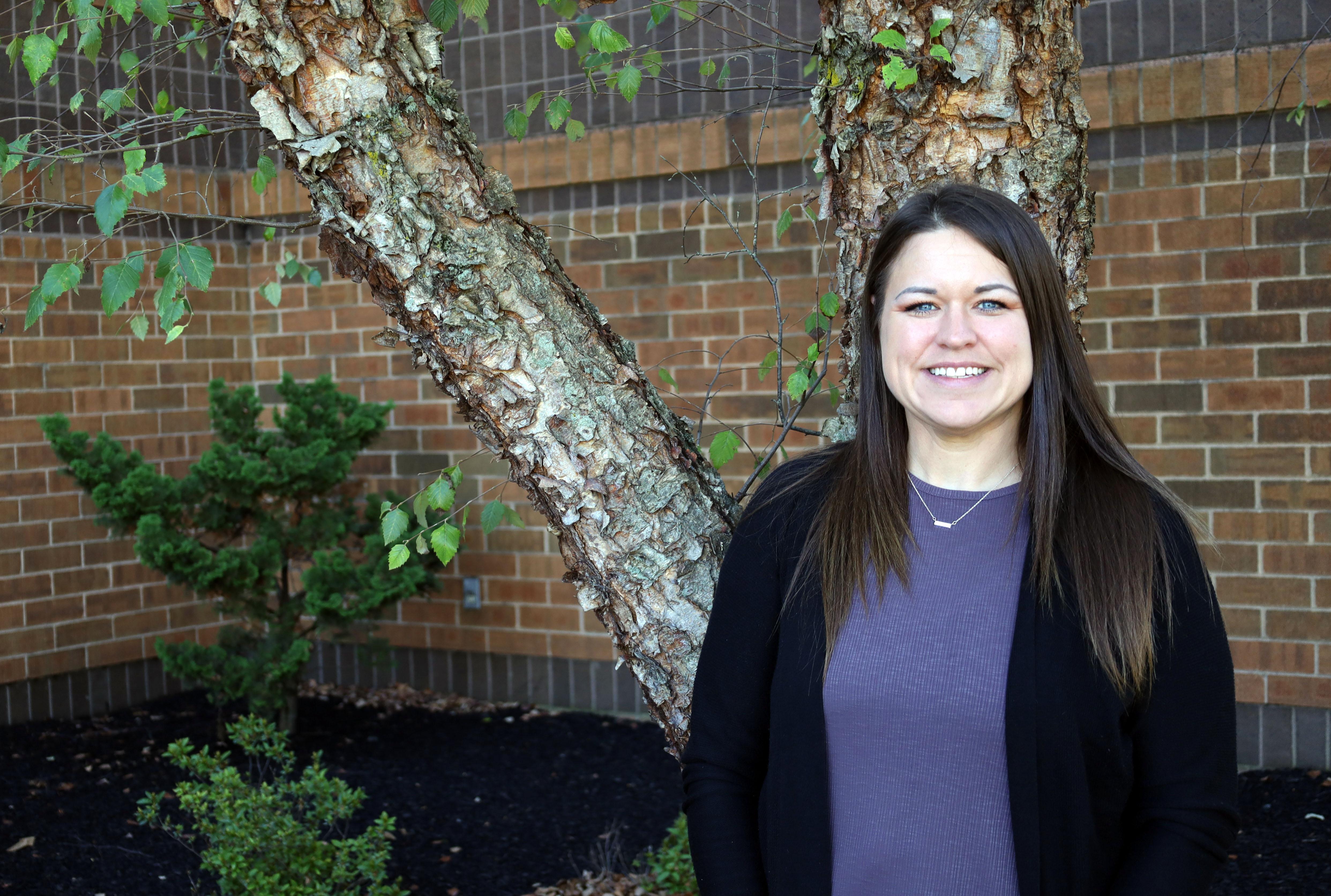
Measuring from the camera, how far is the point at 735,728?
1.92 m

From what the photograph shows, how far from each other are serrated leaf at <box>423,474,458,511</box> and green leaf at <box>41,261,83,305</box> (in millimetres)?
776

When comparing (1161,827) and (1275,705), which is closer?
(1161,827)

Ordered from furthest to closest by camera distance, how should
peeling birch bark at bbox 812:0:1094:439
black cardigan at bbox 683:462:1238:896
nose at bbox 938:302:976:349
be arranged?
peeling birch bark at bbox 812:0:1094:439 < nose at bbox 938:302:976:349 < black cardigan at bbox 683:462:1238:896

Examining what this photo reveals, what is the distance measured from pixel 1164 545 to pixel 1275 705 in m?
3.61

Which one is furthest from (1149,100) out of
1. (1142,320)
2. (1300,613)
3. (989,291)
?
(989,291)

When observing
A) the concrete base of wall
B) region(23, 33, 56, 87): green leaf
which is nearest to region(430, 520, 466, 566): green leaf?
region(23, 33, 56, 87): green leaf

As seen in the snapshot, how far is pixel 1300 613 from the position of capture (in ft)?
15.7

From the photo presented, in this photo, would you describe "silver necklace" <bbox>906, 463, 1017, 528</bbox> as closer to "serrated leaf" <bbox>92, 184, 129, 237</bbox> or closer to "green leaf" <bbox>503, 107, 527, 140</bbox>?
"serrated leaf" <bbox>92, 184, 129, 237</bbox>

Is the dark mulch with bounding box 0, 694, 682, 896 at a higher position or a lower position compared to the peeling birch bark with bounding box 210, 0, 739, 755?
lower

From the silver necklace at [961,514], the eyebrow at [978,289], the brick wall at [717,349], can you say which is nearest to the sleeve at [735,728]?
the silver necklace at [961,514]

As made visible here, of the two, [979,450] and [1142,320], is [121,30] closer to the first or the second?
[1142,320]

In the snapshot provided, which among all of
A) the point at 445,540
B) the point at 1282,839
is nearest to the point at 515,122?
the point at 445,540

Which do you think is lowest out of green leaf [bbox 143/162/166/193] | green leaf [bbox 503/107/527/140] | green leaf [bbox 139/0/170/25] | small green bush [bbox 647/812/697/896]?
small green bush [bbox 647/812/697/896]

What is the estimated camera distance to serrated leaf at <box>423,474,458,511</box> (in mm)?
2426
